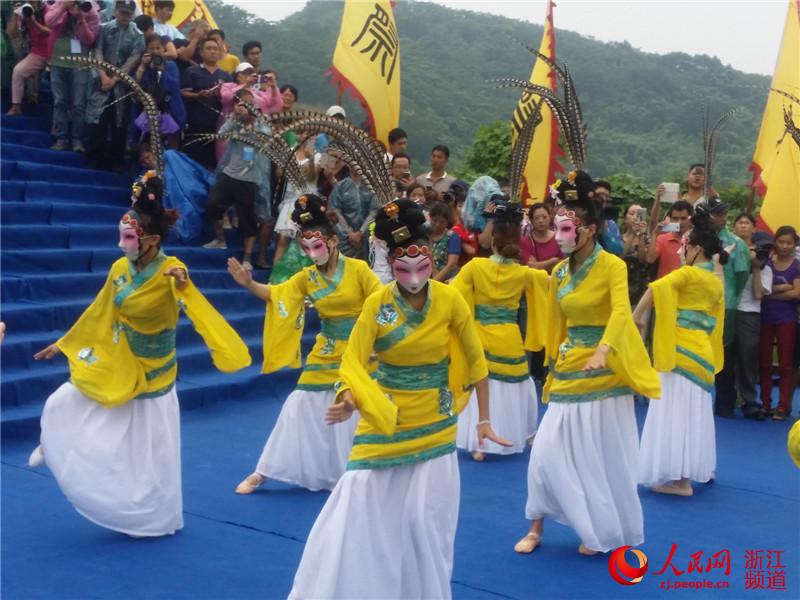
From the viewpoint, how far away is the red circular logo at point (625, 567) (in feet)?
16.9

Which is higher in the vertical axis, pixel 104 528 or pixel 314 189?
pixel 314 189

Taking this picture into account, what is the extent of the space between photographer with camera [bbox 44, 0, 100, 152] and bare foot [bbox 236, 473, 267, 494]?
6.18 m

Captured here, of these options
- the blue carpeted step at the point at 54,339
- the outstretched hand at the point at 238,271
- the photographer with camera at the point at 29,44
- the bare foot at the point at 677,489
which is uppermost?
the photographer with camera at the point at 29,44

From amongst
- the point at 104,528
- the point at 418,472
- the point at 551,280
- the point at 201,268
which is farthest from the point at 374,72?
the point at 418,472

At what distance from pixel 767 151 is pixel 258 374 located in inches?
230

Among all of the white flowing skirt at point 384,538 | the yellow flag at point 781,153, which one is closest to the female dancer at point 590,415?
the white flowing skirt at point 384,538

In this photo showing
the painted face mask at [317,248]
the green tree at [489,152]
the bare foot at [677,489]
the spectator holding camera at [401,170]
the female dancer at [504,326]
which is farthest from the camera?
the green tree at [489,152]

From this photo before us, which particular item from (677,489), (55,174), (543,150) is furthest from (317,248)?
(543,150)

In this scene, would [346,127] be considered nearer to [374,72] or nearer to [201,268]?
[201,268]

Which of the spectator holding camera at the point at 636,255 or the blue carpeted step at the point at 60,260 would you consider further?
the spectator holding camera at the point at 636,255

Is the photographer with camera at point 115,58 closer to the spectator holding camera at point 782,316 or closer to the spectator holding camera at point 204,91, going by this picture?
the spectator holding camera at point 204,91

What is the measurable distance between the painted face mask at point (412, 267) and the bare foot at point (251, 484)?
2.50 meters

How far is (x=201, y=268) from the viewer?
11047 mm

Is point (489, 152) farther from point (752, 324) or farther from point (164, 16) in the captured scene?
point (752, 324)
